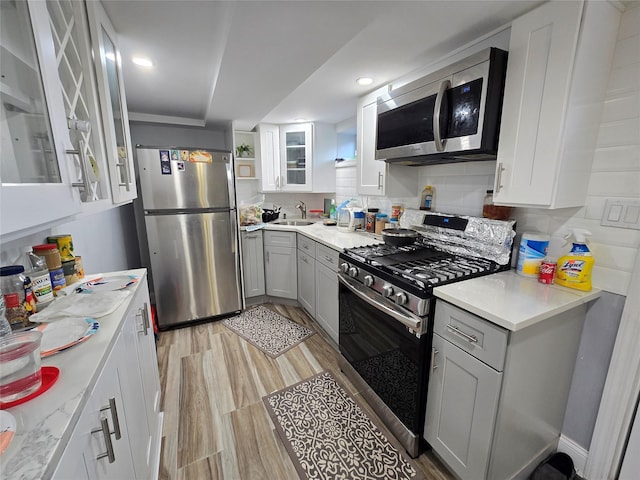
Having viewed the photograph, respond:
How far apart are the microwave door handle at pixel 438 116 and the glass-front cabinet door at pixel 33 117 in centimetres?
154

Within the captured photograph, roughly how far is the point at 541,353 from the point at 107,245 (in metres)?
2.77

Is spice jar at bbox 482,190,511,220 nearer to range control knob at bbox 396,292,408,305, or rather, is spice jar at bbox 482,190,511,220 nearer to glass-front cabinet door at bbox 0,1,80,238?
range control knob at bbox 396,292,408,305

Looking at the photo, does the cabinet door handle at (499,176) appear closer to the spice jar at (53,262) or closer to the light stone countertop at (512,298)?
the light stone countertop at (512,298)

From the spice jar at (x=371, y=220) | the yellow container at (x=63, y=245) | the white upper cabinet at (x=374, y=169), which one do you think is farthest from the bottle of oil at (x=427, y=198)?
the yellow container at (x=63, y=245)

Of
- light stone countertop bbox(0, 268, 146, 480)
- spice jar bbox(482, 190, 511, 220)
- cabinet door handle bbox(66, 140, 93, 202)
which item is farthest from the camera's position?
spice jar bbox(482, 190, 511, 220)

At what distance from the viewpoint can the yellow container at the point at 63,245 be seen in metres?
1.18

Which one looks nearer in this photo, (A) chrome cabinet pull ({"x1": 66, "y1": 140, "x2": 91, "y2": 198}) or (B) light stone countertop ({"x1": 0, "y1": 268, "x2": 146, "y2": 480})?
(B) light stone countertop ({"x1": 0, "y1": 268, "x2": 146, "y2": 480})

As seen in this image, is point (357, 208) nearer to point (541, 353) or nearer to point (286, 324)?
point (286, 324)

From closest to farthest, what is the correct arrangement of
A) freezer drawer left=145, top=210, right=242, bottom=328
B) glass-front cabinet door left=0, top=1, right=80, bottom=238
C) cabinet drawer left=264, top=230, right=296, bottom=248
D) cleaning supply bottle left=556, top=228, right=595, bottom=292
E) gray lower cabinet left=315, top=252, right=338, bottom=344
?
glass-front cabinet door left=0, top=1, right=80, bottom=238 < cleaning supply bottle left=556, top=228, right=595, bottom=292 < gray lower cabinet left=315, top=252, right=338, bottom=344 < freezer drawer left=145, top=210, right=242, bottom=328 < cabinet drawer left=264, top=230, right=296, bottom=248

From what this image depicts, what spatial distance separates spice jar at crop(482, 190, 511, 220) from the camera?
5.11ft

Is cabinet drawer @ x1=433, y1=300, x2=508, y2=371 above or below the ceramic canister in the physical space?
below

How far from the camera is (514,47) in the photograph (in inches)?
49.3

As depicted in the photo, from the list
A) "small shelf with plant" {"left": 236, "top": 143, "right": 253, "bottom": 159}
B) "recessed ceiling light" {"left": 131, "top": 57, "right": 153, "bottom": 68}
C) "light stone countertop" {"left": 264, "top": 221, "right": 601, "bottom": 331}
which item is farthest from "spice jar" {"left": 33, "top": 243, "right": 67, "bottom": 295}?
"small shelf with plant" {"left": 236, "top": 143, "right": 253, "bottom": 159}

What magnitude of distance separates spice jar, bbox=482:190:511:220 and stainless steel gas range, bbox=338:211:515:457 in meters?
0.05
